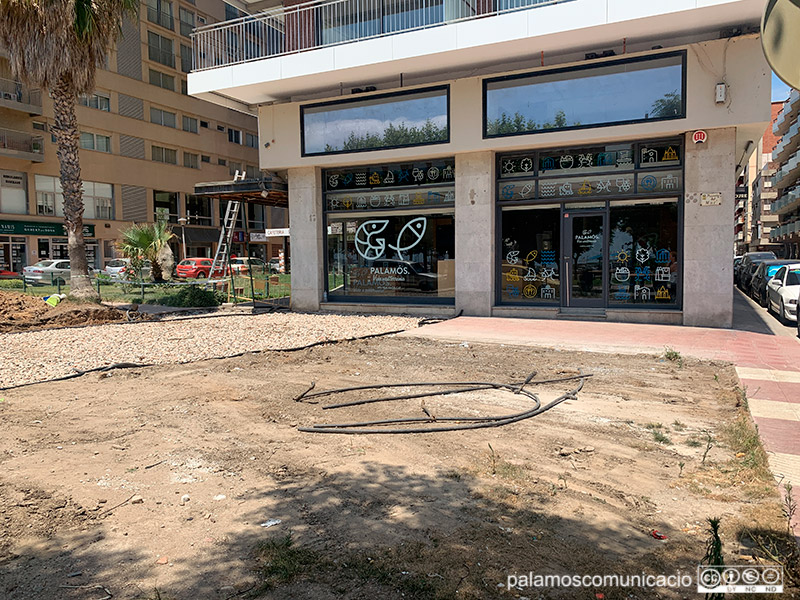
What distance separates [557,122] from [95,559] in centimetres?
1251

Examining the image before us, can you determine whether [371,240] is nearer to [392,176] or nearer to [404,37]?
[392,176]

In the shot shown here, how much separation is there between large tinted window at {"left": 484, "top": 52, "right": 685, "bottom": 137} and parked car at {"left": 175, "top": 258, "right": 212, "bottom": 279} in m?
24.6

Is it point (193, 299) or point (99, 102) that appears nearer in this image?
point (193, 299)

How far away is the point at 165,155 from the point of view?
1773 inches

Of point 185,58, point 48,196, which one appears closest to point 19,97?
point 48,196

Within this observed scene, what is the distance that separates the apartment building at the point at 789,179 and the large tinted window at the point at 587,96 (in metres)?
43.8

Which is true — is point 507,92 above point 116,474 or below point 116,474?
above

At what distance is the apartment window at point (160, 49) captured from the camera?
43656 mm

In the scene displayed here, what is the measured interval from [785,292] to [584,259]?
518 cm

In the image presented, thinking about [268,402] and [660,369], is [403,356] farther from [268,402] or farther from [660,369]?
[660,369]

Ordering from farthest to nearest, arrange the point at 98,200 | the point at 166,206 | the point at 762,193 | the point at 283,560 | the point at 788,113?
the point at 762,193 → the point at 788,113 → the point at 166,206 → the point at 98,200 → the point at 283,560

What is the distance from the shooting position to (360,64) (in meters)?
13.6

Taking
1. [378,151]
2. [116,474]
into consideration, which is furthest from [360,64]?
[116,474]

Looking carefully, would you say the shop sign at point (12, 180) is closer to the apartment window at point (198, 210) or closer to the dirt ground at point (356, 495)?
the apartment window at point (198, 210)
